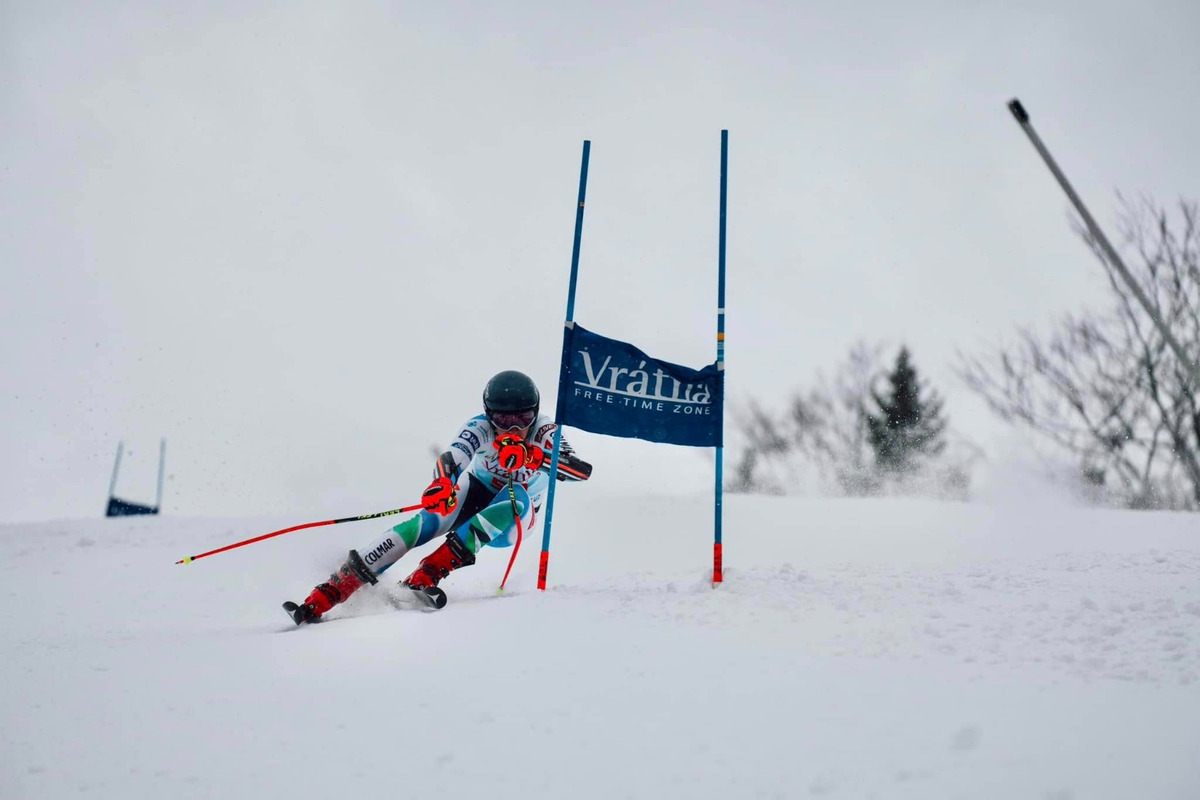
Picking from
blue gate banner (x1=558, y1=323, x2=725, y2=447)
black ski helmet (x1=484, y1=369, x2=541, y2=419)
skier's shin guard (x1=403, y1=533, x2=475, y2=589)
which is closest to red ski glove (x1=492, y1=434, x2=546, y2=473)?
black ski helmet (x1=484, y1=369, x2=541, y2=419)

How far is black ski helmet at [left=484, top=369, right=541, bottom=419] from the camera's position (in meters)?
5.39

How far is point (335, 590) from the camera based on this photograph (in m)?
4.62

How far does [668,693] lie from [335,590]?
2629 millimetres

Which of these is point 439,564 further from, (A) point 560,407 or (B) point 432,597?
(A) point 560,407

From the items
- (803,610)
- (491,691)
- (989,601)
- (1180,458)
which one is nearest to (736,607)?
(803,610)

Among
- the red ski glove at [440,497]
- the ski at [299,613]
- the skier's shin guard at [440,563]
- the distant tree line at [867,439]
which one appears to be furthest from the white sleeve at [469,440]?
the distant tree line at [867,439]

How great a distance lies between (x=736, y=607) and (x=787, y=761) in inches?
67.4

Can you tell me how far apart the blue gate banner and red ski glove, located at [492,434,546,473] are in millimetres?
521

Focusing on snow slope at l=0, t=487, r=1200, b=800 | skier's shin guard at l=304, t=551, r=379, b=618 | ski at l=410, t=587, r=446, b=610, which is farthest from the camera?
skier's shin guard at l=304, t=551, r=379, b=618

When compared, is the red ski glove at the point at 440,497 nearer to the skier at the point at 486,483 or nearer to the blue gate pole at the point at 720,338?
the skier at the point at 486,483

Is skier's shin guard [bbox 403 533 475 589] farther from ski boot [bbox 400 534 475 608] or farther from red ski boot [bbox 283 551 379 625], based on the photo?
red ski boot [bbox 283 551 379 625]

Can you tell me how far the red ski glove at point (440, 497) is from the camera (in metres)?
5.12

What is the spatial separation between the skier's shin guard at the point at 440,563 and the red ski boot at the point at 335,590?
10.0 inches

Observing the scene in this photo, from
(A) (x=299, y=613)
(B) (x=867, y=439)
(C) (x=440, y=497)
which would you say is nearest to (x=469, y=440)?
(C) (x=440, y=497)
